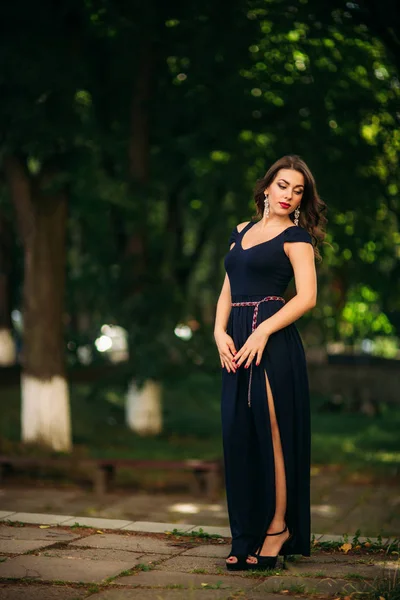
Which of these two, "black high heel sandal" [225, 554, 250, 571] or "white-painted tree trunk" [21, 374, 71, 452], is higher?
"black high heel sandal" [225, 554, 250, 571]

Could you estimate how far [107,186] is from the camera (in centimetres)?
1398

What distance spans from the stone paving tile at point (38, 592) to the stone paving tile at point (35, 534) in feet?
3.83

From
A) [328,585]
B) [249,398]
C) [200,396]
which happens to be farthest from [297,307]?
[200,396]

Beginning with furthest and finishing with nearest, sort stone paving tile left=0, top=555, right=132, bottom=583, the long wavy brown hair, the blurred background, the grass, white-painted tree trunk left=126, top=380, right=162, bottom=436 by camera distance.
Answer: white-painted tree trunk left=126, top=380, right=162, bottom=436 < the grass < the blurred background < the long wavy brown hair < stone paving tile left=0, top=555, right=132, bottom=583

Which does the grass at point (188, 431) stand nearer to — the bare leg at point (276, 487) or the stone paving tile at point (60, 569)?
the stone paving tile at point (60, 569)

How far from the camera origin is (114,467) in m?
12.1

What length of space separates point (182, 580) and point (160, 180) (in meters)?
12.5

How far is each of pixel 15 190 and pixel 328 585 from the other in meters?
9.84

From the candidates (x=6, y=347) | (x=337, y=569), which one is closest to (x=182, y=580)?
(x=337, y=569)

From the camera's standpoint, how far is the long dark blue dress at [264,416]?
534 centimetres

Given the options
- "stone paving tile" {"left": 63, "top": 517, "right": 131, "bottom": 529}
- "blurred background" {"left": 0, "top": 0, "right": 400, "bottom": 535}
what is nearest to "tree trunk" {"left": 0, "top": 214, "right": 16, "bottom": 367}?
"blurred background" {"left": 0, "top": 0, "right": 400, "bottom": 535}

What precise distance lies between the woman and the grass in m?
8.60

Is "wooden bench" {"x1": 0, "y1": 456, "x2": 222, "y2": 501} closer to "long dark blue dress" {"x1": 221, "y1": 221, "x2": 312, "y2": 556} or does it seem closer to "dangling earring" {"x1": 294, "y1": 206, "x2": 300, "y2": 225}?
"long dark blue dress" {"x1": 221, "y1": 221, "x2": 312, "y2": 556}

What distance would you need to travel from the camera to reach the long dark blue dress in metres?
5.34
